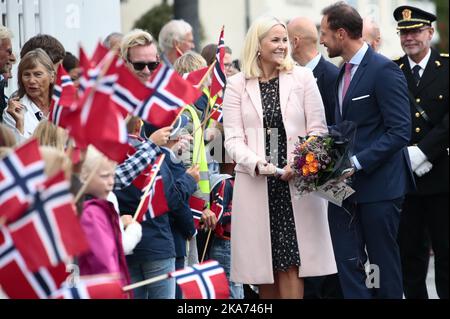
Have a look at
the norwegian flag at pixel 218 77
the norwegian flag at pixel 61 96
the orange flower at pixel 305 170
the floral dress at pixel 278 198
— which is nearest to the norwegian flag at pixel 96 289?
the norwegian flag at pixel 61 96

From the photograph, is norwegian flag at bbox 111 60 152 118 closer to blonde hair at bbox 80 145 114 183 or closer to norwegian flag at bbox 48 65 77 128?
blonde hair at bbox 80 145 114 183

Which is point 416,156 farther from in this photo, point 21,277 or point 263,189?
point 21,277

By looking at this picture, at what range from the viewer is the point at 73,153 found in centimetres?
591

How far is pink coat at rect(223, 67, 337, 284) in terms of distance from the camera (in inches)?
315

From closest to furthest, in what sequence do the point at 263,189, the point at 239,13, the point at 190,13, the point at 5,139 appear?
1. the point at 5,139
2. the point at 263,189
3. the point at 190,13
4. the point at 239,13

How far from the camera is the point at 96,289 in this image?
5.38 meters

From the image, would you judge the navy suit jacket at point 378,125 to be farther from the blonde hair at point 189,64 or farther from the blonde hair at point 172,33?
the blonde hair at point 172,33

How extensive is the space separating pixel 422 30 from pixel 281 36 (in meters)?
1.84

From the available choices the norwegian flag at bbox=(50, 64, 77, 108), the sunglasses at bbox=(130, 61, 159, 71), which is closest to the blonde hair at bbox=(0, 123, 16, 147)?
the norwegian flag at bbox=(50, 64, 77, 108)

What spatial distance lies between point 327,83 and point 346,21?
686 mm

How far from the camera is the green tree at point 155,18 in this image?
29.6 m

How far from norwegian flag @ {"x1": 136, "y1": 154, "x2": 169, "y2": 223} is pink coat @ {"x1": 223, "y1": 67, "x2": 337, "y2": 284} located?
776 mm

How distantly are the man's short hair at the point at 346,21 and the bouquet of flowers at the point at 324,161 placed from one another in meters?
0.84

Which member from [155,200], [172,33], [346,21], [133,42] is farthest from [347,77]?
[172,33]
